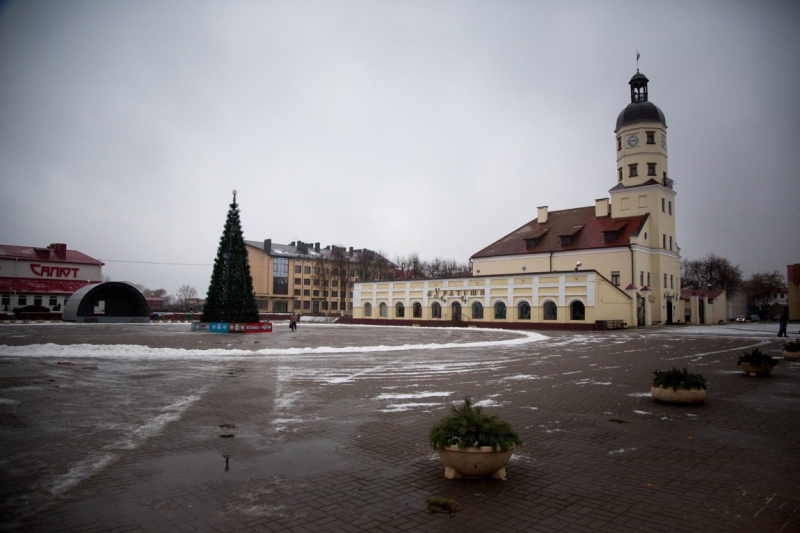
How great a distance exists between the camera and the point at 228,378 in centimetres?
1435

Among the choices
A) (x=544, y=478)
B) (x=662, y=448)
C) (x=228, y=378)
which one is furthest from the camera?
(x=228, y=378)

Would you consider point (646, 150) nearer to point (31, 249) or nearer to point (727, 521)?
point (727, 521)

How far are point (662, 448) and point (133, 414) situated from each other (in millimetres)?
9142

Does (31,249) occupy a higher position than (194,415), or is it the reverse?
(31,249)

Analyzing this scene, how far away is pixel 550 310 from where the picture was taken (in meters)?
52.6

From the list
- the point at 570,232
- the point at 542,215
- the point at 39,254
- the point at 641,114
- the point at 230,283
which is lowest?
the point at 230,283

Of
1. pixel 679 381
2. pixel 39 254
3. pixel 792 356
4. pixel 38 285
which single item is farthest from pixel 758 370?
pixel 39 254

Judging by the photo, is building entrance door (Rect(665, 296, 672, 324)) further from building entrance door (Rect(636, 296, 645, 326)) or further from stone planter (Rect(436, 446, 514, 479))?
stone planter (Rect(436, 446, 514, 479))

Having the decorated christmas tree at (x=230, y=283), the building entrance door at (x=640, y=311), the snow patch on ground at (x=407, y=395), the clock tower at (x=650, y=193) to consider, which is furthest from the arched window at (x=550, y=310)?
the snow patch on ground at (x=407, y=395)

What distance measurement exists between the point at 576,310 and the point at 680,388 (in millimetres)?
42339

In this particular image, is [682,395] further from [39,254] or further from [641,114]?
[39,254]

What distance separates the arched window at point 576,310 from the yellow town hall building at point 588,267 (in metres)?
0.10

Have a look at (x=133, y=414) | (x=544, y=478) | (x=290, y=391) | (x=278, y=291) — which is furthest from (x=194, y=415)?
(x=278, y=291)

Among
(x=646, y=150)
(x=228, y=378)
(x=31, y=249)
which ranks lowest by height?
(x=228, y=378)
